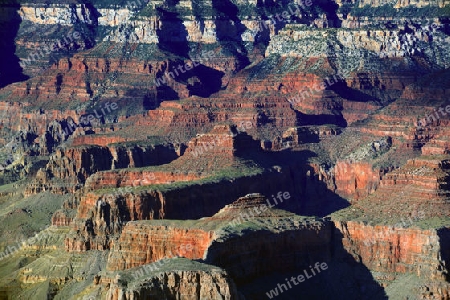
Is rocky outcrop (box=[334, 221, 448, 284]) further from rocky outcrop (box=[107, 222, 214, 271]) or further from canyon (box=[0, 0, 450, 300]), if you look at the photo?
rocky outcrop (box=[107, 222, 214, 271])

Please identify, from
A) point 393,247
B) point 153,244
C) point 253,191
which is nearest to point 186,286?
point 153,244

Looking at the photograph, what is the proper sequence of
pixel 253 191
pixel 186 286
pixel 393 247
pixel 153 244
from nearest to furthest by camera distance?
pixel 186 286 < pixel 153 244 < pixel 393 247 < pixel 253 191

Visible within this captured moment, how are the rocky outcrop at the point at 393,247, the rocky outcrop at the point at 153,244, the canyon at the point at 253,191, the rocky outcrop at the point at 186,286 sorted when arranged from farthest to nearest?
the rocky outcrop at the point at 393,247 → the rocky outcrop at the point at 153,244 → the canyon at the point at 253,191 → the rocky outcrop at the point at 186,286

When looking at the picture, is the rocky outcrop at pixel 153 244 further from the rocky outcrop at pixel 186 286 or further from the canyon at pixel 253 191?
the rocky outcrop at pixel 186 286

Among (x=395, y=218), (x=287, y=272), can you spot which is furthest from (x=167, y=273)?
(x=395, y=218)

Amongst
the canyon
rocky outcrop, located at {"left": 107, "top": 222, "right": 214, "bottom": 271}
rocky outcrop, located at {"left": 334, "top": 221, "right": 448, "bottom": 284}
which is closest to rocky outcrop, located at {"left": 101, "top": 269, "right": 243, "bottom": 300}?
the canyon

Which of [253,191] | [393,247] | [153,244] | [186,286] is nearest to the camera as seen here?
[186,286]

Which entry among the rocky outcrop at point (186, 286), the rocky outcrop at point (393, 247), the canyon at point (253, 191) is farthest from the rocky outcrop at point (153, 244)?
the rocky outcrop at point (186, 286)

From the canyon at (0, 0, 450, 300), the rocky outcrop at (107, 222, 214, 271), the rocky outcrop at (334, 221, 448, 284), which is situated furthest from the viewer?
the rocky outcrop at (334, 221, 448, 284)

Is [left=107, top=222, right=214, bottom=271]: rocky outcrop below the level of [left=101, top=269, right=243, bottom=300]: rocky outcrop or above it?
below

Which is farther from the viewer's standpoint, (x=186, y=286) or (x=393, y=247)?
(x=393, y=247)

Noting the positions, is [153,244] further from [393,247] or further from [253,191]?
[253,191]
